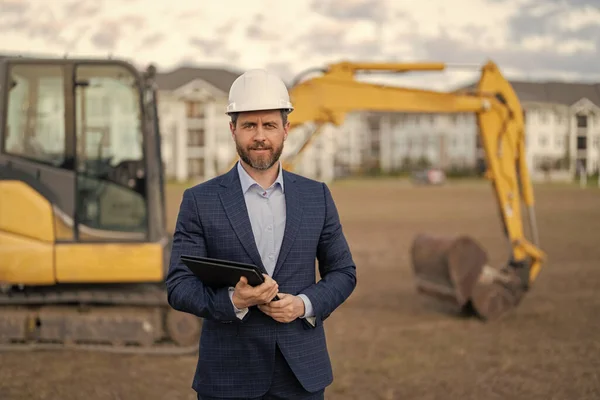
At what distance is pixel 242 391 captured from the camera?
2.81 metres

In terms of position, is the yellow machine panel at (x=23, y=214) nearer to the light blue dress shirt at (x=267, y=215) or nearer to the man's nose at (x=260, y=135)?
the light blue dress shirt at (x=267, y=215)

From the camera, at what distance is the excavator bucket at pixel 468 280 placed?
10.0 metres

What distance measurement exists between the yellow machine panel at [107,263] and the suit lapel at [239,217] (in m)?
5.34

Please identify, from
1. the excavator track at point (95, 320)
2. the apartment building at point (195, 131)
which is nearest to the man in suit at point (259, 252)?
the excavator track at point (95, 320)

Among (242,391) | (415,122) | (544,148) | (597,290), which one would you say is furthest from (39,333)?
(415,122)

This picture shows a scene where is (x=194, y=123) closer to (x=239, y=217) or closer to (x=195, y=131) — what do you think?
(x=195, y=131)

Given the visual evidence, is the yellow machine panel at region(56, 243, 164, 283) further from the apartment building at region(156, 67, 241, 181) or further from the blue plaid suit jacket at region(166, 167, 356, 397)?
the apartment building at region(156, 67, 241, 181)

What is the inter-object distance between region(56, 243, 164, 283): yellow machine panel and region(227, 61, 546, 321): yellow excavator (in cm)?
268

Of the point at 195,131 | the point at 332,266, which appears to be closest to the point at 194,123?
the point at 195,131

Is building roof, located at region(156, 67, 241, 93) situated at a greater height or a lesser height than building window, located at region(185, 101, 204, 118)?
greater

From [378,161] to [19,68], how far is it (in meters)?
100

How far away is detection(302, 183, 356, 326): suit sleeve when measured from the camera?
285cm

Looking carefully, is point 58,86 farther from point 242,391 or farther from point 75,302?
point 242,391

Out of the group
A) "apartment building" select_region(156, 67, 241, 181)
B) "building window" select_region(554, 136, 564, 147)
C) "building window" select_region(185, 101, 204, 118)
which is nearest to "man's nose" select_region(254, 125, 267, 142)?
"apartment building" select_region(156, 67, 241, 181)
